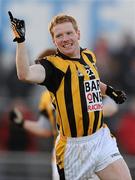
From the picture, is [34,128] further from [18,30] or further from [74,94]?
[18,30]

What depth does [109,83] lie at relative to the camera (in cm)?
1202

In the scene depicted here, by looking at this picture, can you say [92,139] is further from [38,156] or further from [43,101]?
[38,156]

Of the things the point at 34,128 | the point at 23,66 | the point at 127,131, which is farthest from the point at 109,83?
the point at 23,66

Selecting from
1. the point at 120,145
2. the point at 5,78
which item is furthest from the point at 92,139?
the point at 5,78

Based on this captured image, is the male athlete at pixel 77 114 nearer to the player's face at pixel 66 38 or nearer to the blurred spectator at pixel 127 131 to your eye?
the player's face at pixel 66 38

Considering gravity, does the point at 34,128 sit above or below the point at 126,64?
above

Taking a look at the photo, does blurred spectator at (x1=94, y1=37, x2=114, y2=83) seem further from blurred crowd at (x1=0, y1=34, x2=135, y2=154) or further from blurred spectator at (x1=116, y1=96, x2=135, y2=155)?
blurred spectator at (x1=116, y1=96, x2=135, y2=155)

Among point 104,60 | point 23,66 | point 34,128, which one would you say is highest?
point 23,66

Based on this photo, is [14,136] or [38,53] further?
[38,53]

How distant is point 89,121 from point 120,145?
4.45m

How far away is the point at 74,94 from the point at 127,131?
4.36 m

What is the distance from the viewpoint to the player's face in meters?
7.27

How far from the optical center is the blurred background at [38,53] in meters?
11.7

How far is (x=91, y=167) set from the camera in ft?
23.8
